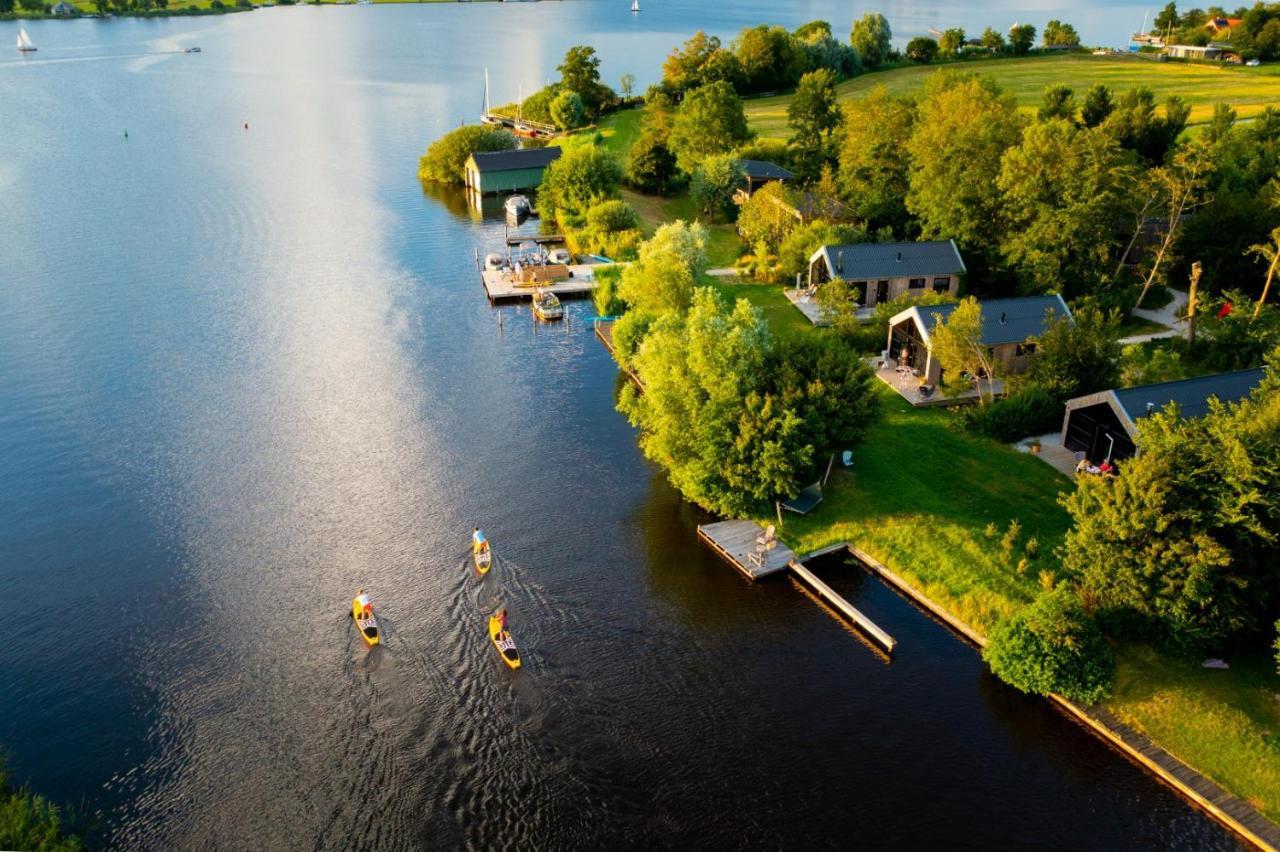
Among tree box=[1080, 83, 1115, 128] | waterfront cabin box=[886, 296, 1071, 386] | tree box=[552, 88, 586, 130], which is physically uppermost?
tree box=[1080, 83, 1115, 128]

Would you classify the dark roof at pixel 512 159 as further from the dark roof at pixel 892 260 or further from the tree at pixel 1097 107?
the tree at pixel 1097 107

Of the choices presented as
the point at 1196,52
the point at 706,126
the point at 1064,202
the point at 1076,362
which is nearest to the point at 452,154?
the point at 706,126

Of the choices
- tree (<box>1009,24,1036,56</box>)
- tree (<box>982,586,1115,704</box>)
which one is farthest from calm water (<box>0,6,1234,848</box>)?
tree (<box>1009,24,1036,56</box>)

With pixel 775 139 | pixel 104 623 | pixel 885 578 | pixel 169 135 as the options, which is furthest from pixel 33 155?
pixel 885 578

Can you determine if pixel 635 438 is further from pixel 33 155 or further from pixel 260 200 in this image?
pixel 33 155

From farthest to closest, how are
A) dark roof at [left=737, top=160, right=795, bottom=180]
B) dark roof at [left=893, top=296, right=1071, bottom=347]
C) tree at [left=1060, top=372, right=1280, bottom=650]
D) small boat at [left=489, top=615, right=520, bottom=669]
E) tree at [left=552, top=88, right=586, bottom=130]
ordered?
tree at [left=552, top=88, right=586, bottom=130] < dark roof at [left=737, top=160, right=795, bottom=180] < dark roof at [left=893, top=296, right=1071, bottom=347] < small boat at [left=489, top=615, right=520, bottom=669] < tree at [left=1060, top=372, right=1280, bottom=650]

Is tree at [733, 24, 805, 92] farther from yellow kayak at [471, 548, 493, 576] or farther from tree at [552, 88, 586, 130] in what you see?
yellow kayak at [471, 548, 493, 576]

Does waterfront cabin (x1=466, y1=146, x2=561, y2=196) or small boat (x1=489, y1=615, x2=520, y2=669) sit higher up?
waterfront cabin (x1=466, y1=146, x2=561, y2=196)
